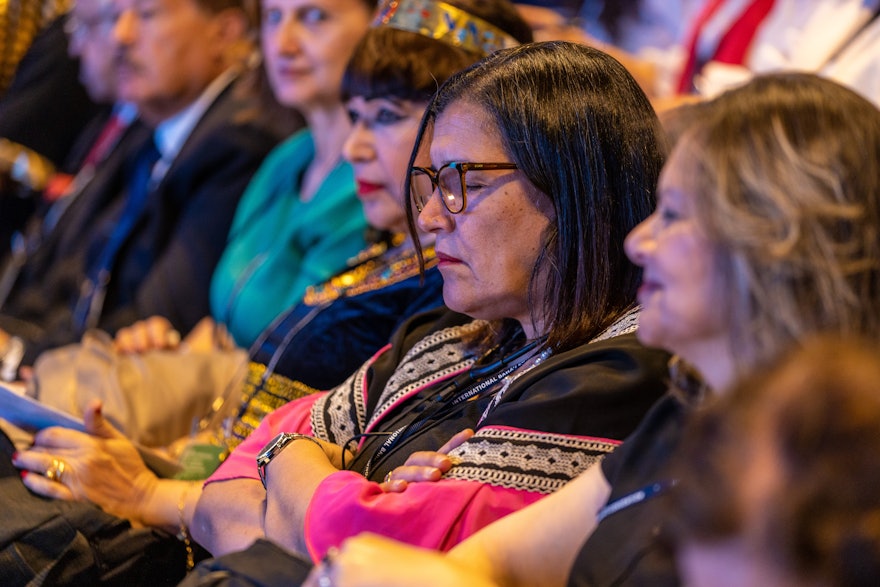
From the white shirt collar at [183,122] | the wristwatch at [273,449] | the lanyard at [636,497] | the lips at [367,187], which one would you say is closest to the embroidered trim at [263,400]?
the lips at [367,187]

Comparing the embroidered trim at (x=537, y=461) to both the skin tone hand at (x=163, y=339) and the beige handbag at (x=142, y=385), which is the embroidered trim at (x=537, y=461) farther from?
the skin tone hand at (x=163, y=339)

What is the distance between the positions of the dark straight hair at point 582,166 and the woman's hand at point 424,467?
19 centimetres

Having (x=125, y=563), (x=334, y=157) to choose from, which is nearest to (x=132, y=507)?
(x=125, y=563)

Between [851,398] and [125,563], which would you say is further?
[125,563]

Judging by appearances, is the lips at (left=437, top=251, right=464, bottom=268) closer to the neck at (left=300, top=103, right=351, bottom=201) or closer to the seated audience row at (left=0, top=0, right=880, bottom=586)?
the seated audience row at (left=0, top=0, right=880, bottom=586)

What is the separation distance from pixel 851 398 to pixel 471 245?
0.79 m

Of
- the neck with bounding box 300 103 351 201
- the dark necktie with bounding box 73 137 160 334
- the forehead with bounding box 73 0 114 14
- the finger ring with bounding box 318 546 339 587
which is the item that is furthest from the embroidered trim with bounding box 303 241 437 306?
the forehead with bounding box 73 0 114 14

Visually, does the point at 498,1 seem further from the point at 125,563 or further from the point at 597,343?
the point at 125,563

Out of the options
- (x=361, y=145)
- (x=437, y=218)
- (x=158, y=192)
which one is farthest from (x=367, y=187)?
(x=158, y=192)

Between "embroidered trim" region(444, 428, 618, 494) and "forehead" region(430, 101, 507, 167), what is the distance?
0.39m

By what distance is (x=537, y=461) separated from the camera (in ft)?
4.32

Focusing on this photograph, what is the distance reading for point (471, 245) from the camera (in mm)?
1526

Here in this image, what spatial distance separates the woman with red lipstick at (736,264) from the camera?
98cm

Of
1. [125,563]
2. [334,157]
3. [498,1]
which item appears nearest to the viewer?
[125,563]
